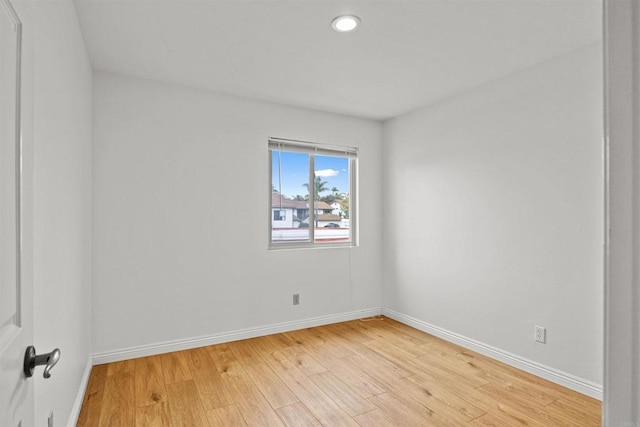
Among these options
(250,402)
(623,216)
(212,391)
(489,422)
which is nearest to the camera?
(623,216)

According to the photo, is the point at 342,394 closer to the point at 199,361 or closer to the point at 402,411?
the point at 402,411

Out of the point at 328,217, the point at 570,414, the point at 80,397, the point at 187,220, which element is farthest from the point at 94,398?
the point at 570,414

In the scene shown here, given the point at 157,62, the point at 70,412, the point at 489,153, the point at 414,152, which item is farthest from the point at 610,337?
the point at 414,152

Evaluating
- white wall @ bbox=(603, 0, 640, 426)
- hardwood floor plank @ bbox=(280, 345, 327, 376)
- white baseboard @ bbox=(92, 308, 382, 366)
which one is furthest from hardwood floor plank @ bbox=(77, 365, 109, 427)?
white wall @ bbox=(603, 0, 640, 426)

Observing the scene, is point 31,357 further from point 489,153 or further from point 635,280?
point 489,153

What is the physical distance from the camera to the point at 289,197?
3.82 metres

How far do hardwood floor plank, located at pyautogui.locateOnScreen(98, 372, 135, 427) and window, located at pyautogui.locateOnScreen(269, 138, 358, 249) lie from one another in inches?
67.5

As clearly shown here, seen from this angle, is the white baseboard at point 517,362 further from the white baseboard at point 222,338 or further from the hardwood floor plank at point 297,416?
the hardwood floor plank at point 297,416

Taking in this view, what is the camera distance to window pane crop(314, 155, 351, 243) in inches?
158

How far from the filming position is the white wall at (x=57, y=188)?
4.13 ft

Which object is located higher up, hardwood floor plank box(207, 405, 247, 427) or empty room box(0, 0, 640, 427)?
empty room box(0, 0, 640, 427)

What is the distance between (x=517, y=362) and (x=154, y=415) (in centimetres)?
270

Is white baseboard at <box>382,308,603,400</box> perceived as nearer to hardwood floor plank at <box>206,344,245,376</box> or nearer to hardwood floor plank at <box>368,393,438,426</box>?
hardwood floor plank at <box>368,393,438,426</box>

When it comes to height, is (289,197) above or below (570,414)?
above
